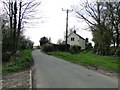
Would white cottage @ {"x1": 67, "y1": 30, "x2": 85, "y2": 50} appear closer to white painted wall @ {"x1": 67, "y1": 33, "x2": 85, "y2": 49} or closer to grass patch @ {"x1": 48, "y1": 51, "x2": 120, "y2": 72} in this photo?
white painted wall @ {"x1": 67, "y1": 33, "x2": 85, "y2": 49}

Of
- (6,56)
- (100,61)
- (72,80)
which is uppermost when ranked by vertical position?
(6,56)

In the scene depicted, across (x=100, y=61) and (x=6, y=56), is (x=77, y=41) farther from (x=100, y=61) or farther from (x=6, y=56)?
(x=100, y=61)

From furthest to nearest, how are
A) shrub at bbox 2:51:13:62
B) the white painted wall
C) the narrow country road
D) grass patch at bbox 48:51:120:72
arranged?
the white painted wall < shrub at bbox 2:51:13:62 < grass patch at bbox 48:51:120:72 < the narrow country road

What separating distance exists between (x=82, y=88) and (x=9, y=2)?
3429 centimetres

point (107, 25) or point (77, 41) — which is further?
point (77, 41)

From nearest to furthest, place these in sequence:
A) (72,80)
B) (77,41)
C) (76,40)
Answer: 1. (72,80)
2. (77,41)
3. (76,40)

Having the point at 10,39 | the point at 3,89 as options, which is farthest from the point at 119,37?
the point at 3,89

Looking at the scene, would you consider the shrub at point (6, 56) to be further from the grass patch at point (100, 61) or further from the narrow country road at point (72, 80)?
the narrow country road at point (72, 80)

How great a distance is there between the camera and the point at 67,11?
68812 mm

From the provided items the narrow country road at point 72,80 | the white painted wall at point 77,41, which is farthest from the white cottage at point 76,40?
the narrow country road at point 72,80

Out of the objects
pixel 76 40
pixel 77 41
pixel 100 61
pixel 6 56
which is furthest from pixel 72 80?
pixel 76 40

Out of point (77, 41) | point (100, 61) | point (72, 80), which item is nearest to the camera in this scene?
point (72, 80)

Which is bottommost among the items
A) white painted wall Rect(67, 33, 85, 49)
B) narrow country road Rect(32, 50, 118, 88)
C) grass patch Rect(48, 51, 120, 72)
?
narrow country road Rect(32, 50, 118, 88)

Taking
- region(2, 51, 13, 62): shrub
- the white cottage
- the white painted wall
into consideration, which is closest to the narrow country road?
region(2, 51, 13, 62): shrub
